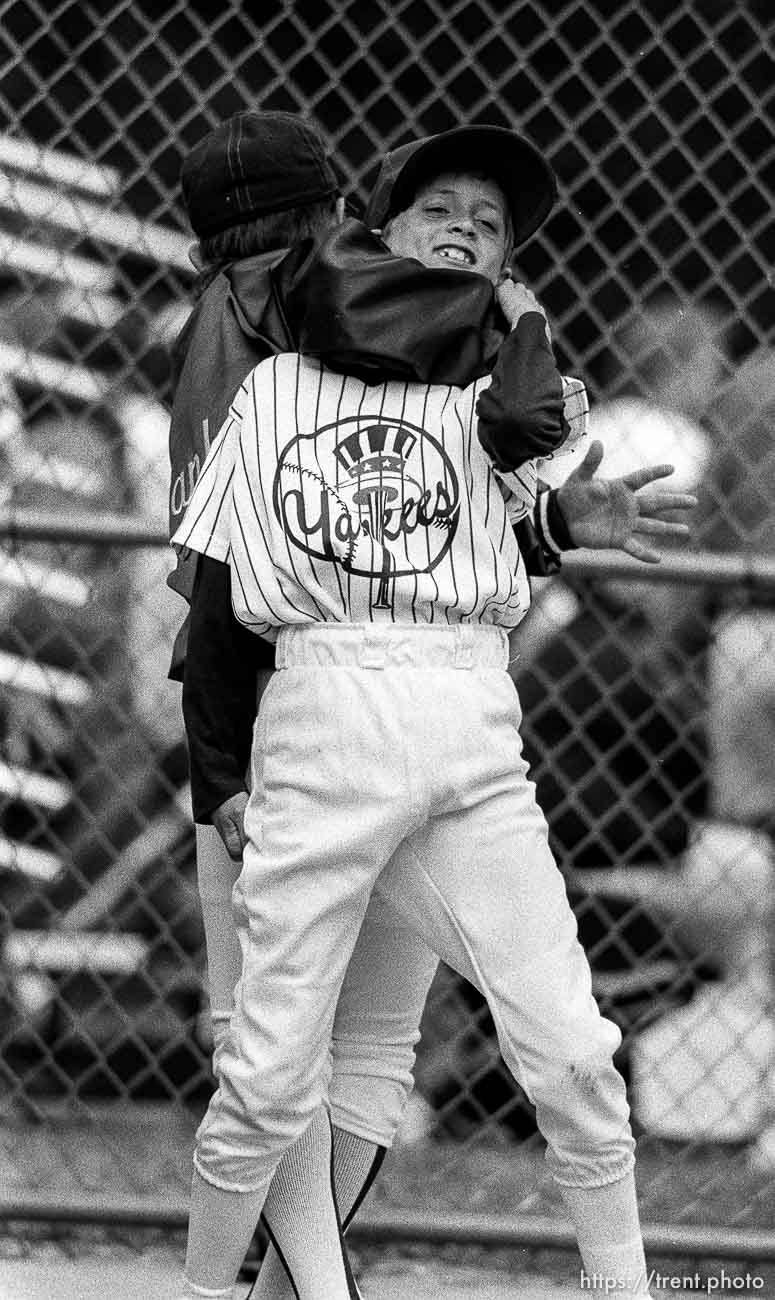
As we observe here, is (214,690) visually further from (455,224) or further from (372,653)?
(455,224)

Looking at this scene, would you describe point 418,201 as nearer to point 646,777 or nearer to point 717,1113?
point 646,777

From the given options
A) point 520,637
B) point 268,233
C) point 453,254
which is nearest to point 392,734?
point 453,254

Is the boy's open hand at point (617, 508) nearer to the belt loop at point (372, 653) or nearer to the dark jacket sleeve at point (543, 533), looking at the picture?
the dark jacket sleeve at point (543, 533)

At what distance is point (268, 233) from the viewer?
2.40 meters

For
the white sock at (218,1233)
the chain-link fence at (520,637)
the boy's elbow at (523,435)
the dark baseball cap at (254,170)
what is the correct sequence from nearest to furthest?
the boy's elbow at (523,435) → the white sock at (218,1233) → the dark baseball cap at (254,170) → the chain-link fence at (520,637)

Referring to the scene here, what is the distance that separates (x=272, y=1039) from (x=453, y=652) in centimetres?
48

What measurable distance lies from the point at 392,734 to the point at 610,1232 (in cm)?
63

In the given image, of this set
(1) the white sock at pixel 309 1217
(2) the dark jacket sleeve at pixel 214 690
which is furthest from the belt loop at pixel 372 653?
(1) the white sock at pixel 309 1217

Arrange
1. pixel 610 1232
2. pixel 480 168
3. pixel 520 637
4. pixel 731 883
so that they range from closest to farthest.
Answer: pixel 610 1232 → pixel 480 168 → pixel 731 883 → pixel 520 637

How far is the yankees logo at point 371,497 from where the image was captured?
2164 mm

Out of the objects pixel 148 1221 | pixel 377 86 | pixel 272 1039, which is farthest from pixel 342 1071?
pixel 377 86

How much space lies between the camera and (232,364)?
236 cm

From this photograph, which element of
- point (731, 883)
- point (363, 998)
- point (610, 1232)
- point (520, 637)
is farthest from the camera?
point (520, 637)

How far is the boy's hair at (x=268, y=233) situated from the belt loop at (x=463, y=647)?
1.83ft
